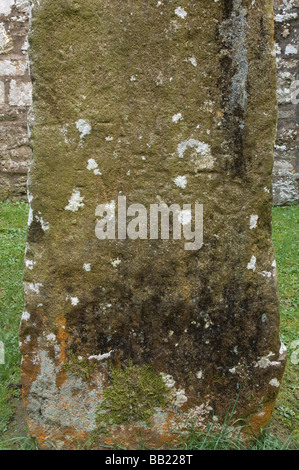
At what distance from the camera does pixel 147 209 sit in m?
1.97

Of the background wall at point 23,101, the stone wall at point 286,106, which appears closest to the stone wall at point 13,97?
the background wall at point 23,101

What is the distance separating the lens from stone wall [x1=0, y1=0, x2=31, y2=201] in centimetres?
501

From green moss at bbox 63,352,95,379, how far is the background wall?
12.4 feet

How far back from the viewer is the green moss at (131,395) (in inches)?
80.1

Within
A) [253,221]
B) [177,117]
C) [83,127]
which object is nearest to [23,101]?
[83,127]

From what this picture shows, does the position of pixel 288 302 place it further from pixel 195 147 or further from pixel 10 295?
pixel 10 295

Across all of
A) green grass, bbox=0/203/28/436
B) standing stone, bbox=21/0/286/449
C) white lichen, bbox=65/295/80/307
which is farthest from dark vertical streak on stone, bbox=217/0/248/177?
green grass, bbox=0/203/28/436

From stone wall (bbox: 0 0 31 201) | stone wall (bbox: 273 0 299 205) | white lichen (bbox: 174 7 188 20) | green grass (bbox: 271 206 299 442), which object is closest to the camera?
white lichen (bbox: 174 7 188 20)

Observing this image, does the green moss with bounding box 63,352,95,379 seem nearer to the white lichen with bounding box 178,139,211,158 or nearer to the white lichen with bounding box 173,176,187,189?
the white lichen with bounding box 173,176,187,189

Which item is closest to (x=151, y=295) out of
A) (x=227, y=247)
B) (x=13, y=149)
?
(x=227, y=247)

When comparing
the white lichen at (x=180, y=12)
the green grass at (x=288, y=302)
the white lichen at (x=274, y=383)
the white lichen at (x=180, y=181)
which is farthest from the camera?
the green grass at (x=288, y=302)

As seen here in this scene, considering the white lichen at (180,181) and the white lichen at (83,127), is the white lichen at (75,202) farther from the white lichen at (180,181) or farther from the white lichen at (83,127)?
the white lichen at (180,181)
